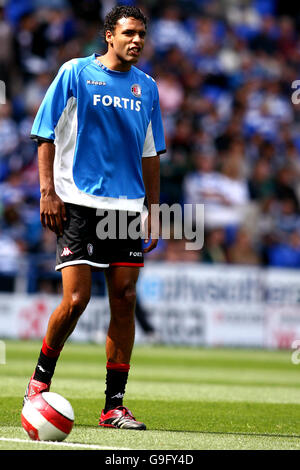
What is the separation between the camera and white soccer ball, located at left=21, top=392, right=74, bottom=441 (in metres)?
5.19

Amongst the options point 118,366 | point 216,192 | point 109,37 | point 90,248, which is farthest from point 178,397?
point 216,192

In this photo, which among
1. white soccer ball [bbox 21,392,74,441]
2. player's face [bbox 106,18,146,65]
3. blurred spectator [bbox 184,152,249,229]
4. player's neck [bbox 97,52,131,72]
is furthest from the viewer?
blurred spectator [bbox 184,152,249,229]

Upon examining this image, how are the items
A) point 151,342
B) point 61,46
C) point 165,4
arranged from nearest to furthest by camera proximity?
point 151,342
point 61,46
point 165,4

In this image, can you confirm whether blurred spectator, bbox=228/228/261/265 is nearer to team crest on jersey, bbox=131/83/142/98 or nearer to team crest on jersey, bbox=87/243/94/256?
team crest on jersey, bbox=131/83/142/98

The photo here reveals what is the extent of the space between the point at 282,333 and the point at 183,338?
70.6 inches

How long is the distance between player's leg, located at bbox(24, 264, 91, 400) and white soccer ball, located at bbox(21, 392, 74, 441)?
555 millimetres

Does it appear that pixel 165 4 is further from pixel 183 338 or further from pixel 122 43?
pixel 122 43

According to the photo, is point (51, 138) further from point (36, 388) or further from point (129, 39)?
point (36, 388)

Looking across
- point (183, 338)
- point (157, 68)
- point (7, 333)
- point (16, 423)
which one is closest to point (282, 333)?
point (183, 338)

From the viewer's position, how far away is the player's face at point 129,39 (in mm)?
6164

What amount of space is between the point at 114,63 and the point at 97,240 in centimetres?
118

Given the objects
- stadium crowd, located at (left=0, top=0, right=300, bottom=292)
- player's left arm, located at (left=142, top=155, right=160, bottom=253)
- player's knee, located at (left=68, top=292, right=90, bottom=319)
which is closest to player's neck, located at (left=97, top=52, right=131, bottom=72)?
player's left arm, located at (left=142, top=155, right=160, bottom=253)

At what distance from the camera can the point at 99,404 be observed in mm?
7836

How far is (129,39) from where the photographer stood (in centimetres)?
617
